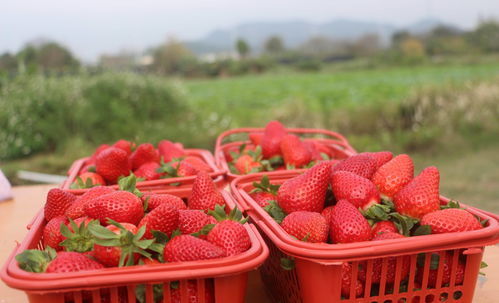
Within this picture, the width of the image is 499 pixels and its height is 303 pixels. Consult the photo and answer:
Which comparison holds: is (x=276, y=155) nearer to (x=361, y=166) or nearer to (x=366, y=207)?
(x=361, y=166)

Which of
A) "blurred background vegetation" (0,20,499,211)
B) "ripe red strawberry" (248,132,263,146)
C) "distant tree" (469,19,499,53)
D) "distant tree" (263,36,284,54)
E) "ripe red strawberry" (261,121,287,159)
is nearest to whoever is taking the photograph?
"ripe red strawberry" (261,121,287,159)

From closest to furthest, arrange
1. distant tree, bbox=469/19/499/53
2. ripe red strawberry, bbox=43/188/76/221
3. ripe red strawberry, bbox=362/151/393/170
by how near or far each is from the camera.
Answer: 1. ripe red strawberry, bbox=43/188/76/221
2. ripe red strawberry, bbox=362/151/393/170
3. distant tree, bbox=469/19/499/53

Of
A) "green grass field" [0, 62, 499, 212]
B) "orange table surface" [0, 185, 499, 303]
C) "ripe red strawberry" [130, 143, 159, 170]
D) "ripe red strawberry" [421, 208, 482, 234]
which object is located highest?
"ripe red strawberry" [421, 208, 482, 234]

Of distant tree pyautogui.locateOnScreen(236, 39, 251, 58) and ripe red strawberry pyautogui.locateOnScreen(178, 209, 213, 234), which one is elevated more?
ripe red strawberry pyautogui.locateOnScreen(178, 209, 213, 234)

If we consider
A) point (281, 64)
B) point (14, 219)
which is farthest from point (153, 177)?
point (281, 64)

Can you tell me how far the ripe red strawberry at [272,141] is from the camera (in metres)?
1.70

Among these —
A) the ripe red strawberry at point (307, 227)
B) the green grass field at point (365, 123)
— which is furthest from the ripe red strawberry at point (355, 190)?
the green grass field at point (365, 123)

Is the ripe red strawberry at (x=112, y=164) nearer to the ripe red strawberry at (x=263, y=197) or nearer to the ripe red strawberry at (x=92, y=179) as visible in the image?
the ripe red strawberry at (x=92, y=179)

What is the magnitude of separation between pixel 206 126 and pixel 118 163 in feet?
16.4

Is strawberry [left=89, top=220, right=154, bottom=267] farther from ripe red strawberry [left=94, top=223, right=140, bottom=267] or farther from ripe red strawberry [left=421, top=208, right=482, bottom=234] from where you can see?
ripe red strawberry [left=421, top=208, right=482, bottom=234]

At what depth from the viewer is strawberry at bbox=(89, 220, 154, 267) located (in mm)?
840

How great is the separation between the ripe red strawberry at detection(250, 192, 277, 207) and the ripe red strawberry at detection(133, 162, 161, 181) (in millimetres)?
387

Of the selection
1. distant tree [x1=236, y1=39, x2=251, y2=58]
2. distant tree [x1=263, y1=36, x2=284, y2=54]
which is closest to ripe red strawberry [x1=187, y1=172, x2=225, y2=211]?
distant tree [x1=236, y1=39, x2=251, y2=58]

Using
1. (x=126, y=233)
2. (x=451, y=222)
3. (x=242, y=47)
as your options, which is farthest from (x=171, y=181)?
(x=242, y=47)
